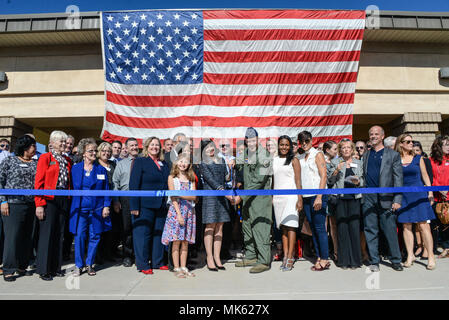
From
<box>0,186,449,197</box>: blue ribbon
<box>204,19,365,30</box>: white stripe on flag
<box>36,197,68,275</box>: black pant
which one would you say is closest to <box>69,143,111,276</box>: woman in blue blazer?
<box>36,197,68,275</box>: black pant

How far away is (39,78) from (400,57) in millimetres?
11304

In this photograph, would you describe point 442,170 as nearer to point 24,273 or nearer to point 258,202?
point 258,202

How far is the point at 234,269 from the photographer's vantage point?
13.0 ft

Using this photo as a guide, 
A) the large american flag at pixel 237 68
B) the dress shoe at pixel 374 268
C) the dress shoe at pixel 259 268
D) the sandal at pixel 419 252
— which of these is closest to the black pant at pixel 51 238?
the dress shoe at pixel 259 268

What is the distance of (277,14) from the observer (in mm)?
7020

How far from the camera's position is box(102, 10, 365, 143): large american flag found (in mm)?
6902

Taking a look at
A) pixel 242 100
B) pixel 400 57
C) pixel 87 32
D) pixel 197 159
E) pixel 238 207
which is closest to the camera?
pixel 197 159

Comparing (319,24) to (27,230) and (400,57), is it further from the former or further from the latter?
(27,230)

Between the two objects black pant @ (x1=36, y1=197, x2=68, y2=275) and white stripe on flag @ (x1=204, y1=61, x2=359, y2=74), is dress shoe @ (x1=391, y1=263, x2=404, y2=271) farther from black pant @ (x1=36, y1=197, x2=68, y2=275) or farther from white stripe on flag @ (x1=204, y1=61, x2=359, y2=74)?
white stripe on flag @ (x1=204, y1=61, x2=359, y2=74)

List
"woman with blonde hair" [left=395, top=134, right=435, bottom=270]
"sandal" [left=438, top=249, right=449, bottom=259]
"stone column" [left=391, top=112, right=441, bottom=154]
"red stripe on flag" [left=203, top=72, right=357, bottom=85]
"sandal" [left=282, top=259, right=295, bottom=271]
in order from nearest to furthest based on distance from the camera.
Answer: "sandal" [left=282, top=259, right=295, bottom=271], "woman with blonde hair" [left=395, top=134, right=435, bottom=270], "sandal" [left=438, top=249, right=449, bottom=259], "red stripe on flag" [left=203, top=72, right=357, bottom=85], "stone column" [left=391, top=112, right=441, bottom=154]

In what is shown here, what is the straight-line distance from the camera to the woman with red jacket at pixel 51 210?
3516 mm

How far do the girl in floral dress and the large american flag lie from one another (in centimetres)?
324
